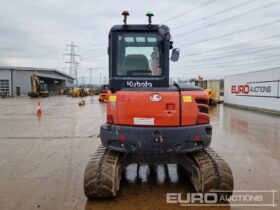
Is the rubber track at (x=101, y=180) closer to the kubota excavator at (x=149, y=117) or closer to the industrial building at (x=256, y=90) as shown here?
the kubota excavator at (x=149, y=117)

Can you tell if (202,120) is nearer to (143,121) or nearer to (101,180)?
(143,121)

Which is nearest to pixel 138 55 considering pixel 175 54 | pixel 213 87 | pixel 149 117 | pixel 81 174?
pixel 175 54

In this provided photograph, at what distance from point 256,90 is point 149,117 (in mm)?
18778

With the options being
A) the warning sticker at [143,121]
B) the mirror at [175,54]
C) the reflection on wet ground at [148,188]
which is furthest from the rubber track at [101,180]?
the mirror at [175,54]

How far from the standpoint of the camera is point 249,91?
22234 millimetres

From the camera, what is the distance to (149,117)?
4410 mm

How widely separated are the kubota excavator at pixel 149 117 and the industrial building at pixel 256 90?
15.4 meters

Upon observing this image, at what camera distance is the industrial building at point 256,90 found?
18391 millimetres

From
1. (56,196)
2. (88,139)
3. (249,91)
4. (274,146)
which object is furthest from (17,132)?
(249,91)

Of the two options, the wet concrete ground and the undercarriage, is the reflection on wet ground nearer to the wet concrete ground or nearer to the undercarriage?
the wet concrete ground

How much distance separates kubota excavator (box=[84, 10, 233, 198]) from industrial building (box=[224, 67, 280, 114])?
15.4 m

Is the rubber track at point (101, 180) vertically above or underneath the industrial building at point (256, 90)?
→ underneath

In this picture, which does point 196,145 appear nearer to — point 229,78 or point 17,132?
point 17,132

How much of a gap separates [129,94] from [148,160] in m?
1.36
